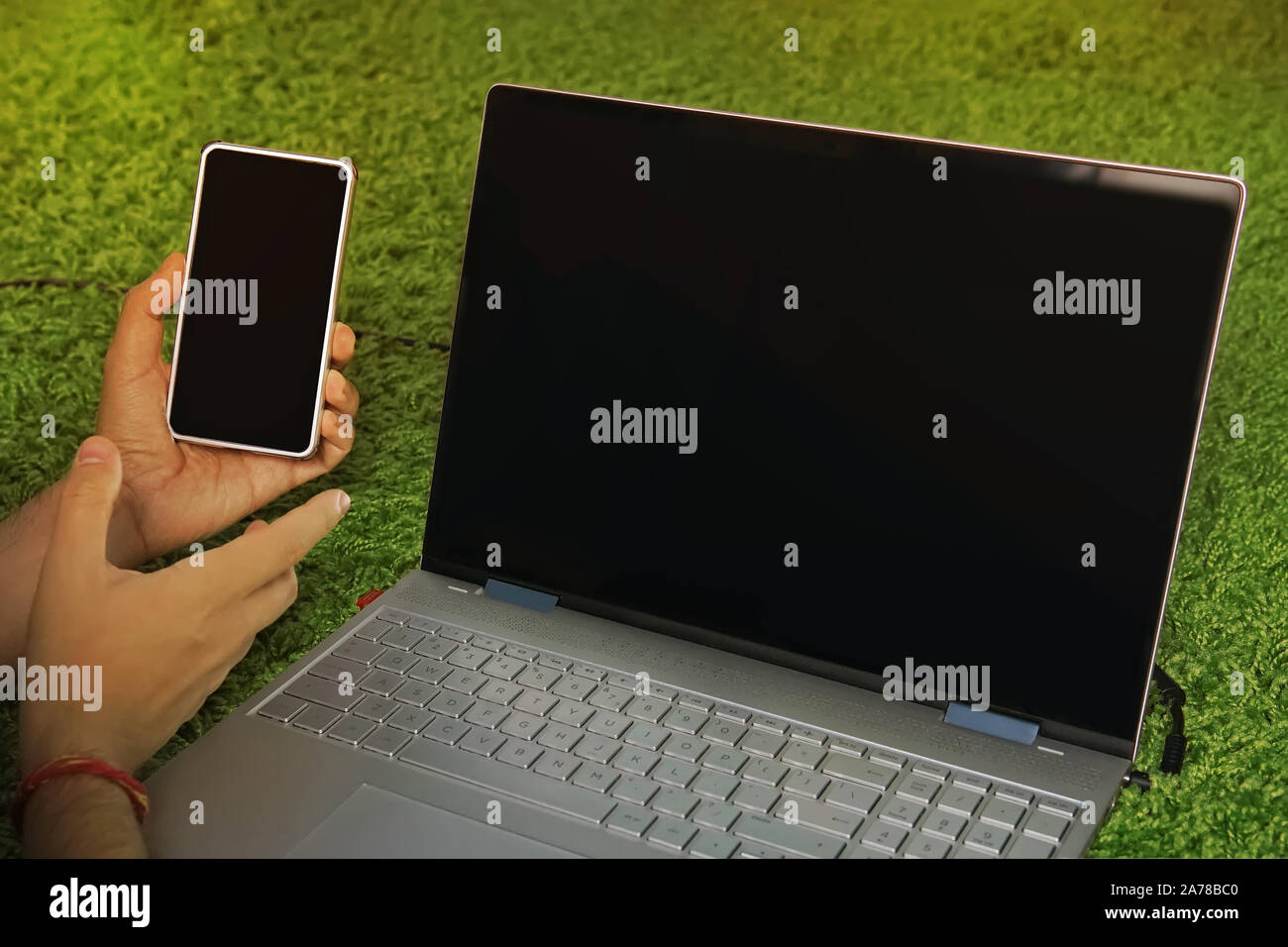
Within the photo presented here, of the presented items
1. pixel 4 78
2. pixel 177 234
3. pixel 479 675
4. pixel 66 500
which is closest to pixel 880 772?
pixel 479 675

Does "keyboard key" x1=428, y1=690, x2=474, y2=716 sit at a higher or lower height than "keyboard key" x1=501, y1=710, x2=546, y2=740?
higher

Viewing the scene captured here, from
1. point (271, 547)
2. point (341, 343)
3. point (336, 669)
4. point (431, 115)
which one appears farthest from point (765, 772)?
point (431, 115)

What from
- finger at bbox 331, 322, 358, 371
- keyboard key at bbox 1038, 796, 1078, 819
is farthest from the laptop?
finger at bbox 331, 322, 358, 371

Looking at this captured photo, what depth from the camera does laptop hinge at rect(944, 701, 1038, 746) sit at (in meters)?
0.86

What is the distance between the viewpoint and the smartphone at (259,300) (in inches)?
42.1

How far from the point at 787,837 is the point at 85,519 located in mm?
551

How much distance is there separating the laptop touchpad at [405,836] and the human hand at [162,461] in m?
0.42

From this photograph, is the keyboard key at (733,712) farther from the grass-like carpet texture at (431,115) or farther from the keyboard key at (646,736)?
the grass-like carpet texture at (431,115)

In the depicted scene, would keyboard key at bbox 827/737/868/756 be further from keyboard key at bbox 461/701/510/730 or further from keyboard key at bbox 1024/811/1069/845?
keyboard key at bbox 461/701/510/730

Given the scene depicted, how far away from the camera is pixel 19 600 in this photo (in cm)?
110

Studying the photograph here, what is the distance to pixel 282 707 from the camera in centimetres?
91
